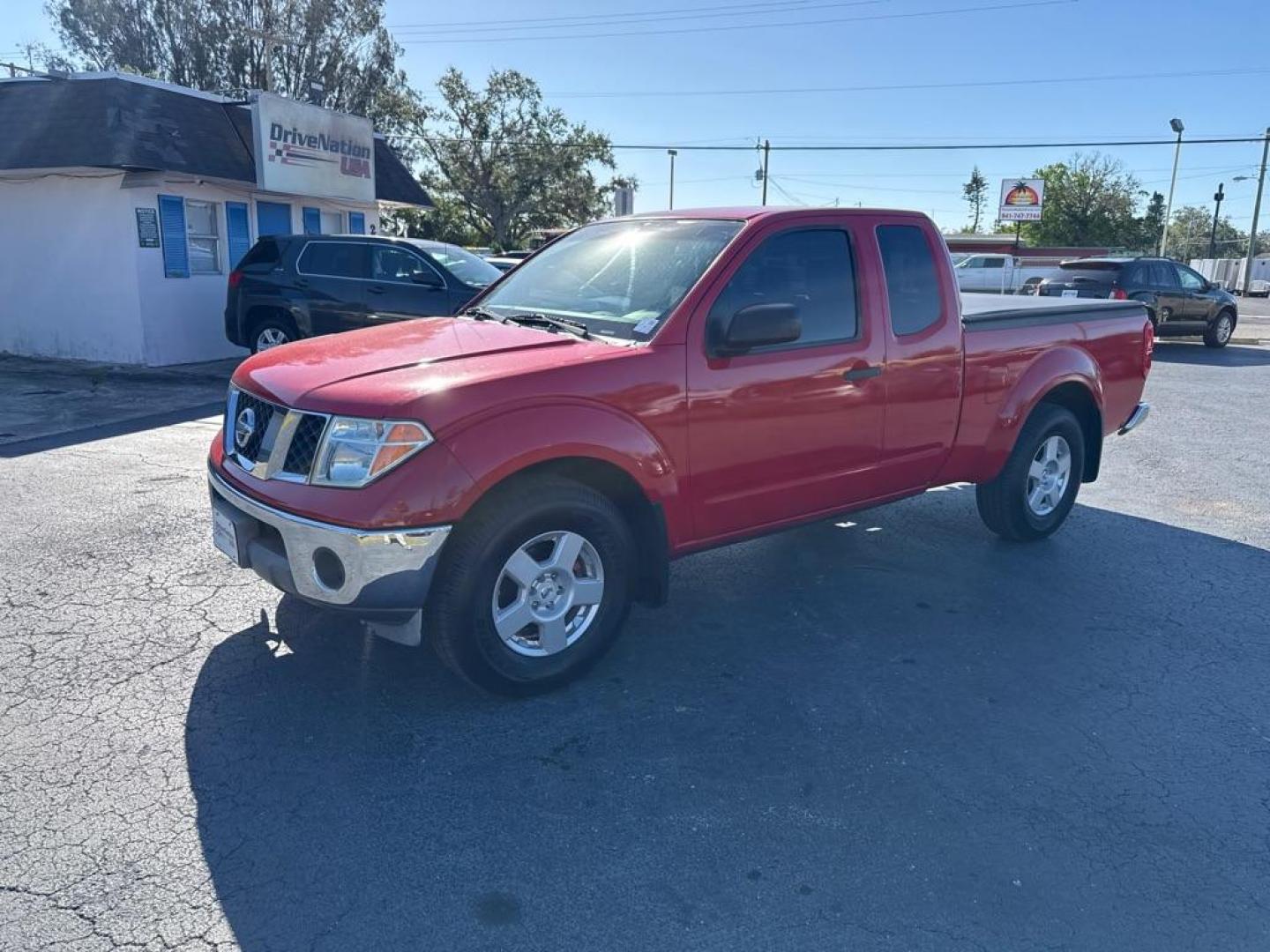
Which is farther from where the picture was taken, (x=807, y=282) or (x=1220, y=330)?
(x=1220, y=330)

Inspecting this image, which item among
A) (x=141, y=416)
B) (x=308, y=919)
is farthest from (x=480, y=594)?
(x=141, y=416)

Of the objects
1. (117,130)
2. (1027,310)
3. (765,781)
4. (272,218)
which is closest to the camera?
(765,781)

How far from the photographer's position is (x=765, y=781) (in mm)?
3260

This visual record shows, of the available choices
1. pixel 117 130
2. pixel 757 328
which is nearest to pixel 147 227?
pixel 117 130

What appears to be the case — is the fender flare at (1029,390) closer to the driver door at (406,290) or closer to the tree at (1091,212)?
the driver door at (406,290)

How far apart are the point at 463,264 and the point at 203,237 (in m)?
5.05

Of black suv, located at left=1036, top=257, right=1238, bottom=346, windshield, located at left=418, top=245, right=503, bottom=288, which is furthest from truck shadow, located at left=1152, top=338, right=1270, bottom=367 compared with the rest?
windshield, located at left=418, top=245, right=503, bottom=288

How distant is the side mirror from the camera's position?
12.9ft

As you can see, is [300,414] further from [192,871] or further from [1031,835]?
[1031,835]

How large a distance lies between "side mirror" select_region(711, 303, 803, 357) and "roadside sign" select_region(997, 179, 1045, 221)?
3668 centimetres

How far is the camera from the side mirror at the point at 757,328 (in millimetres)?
3918

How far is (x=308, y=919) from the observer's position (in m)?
2.55

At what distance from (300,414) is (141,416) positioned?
24.2 ft

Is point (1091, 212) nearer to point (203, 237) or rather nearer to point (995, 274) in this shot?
point (995, 274)
